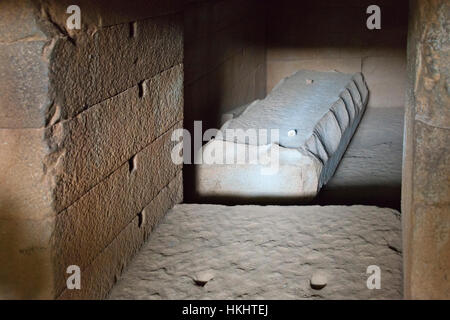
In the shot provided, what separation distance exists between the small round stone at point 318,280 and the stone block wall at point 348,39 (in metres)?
6.84

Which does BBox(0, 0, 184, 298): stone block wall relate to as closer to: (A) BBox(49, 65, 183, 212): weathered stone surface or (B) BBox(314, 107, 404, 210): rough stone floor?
(A) BBox(49, 65, 183, 212): weathered stone surface

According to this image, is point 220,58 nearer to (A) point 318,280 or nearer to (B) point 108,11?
(B) point 108,11

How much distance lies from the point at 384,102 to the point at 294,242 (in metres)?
6.64

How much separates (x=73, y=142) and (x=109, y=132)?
1.26ft

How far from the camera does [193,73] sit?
6.30m

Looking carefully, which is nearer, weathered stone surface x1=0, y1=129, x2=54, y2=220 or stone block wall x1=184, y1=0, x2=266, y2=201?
weathered stone surface x1=0, y1=129, x2=54, y2=220

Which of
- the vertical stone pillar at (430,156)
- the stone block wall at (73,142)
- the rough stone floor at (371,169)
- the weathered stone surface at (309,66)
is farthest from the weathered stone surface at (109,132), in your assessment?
the weathered stone surface at (309,66)

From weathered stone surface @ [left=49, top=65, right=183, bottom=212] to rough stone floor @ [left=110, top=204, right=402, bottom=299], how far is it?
0.57 m

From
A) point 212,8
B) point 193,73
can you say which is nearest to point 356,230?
point 193,73

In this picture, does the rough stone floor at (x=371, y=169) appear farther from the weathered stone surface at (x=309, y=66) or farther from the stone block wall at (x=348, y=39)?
the weathered stone surface at (x=309, y=66)

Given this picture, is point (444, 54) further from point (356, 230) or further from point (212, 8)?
point (212, 8)

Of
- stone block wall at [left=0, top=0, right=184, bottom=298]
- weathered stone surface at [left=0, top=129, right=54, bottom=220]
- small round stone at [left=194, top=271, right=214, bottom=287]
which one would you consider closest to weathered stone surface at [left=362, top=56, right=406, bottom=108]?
stone block wall at [left=0, top=0, right=184, bottom=298]

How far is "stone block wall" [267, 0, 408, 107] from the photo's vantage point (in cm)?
898

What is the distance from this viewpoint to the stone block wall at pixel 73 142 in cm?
210
